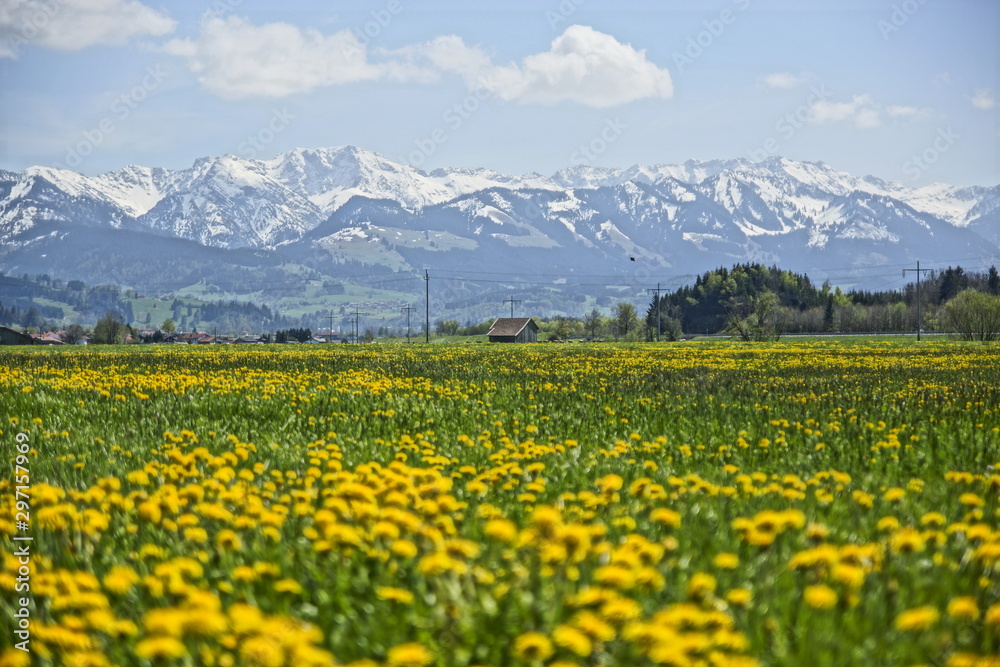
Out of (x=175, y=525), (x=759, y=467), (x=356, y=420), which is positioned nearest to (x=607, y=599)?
(x=175, y=525)

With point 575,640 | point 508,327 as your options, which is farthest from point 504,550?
point 508,327

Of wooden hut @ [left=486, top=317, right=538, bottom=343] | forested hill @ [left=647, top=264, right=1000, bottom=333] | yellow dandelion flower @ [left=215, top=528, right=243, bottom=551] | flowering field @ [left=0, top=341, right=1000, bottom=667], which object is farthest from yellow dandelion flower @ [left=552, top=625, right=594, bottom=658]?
forested hill @ [left=647, top=264, right=1000, bottom=333]

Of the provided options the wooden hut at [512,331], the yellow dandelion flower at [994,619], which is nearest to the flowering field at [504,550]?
the yellow dandelion flower at [994,619]

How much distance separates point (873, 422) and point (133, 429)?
914 cm

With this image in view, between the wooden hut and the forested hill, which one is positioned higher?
the forested hill

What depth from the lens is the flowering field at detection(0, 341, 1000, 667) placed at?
284 cm

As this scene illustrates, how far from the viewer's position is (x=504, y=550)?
3799mm

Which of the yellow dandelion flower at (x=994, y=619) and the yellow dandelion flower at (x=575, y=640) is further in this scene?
the yellow dandelion flower at (x=994, y=619)

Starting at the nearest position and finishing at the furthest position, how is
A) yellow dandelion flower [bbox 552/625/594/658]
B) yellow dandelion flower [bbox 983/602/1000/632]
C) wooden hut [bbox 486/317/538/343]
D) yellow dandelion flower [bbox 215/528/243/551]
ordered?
yellow dandelion flower [bbox 552/625/594/658]
yellow dandelion flower [bbox 983/602/1000/632]
yellow dandelion flower [bbox 215/528/243/551]
wooden hut [bbox 486/317/538/343]

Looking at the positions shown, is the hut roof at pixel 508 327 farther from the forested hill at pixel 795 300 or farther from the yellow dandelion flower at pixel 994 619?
the yellow dandelion flower at pixel 994 619

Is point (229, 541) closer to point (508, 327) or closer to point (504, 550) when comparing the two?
point (504, 550)

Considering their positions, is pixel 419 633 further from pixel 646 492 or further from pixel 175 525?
pixel 646 492

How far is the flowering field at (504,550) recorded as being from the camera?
2842mm

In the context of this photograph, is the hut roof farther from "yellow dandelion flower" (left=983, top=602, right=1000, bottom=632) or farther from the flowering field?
"yellow dandelion flower" (left=983, top=602, right=1000, bottom=632)
